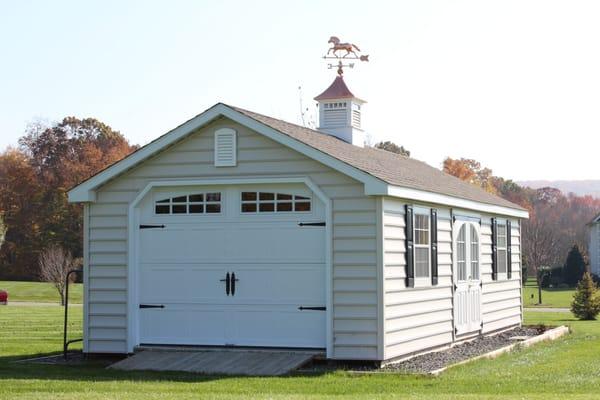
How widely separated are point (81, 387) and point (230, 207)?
437 cm

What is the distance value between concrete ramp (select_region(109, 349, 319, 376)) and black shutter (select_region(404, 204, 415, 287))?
6.54 ft

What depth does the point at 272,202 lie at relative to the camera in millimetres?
16062

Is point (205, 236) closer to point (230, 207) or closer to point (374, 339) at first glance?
point (230, 207)

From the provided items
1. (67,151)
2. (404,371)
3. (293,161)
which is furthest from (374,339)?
(67,151)

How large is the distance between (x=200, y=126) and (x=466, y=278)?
21.3ft

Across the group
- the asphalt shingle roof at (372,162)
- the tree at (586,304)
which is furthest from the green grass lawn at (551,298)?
the asphalt shingle roof at (372,162)

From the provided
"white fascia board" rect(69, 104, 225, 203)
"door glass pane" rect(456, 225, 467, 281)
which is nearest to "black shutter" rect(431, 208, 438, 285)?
"door glass pane" rect(456, 225, 467, 281)

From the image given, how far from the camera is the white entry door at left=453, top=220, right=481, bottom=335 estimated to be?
19.1 metres

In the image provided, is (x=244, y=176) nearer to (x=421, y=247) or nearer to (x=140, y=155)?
(x=140, y=155)

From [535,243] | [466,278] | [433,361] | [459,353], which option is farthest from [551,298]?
[433,361]

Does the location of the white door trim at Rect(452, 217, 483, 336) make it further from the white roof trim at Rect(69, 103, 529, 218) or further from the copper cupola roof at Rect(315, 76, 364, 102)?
the copper cupola roof at Rect(315, 76, 364, 102)

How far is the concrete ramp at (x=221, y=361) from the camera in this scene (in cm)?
1468

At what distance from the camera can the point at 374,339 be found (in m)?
15.1

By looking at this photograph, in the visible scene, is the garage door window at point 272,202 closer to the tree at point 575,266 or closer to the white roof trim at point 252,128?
the white roof trim at point 252,128
